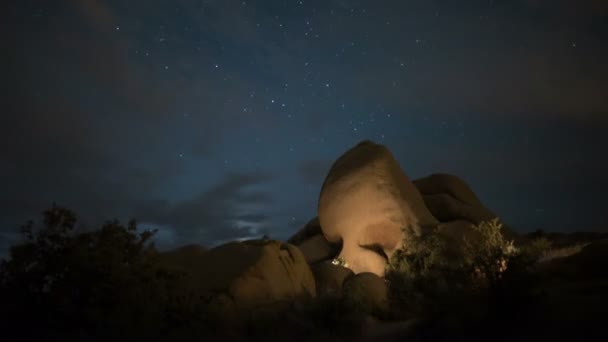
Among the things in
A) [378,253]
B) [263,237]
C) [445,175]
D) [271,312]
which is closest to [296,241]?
[378,253]

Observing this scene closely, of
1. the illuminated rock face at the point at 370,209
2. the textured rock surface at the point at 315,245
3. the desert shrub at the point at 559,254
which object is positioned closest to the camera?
the desert shrub at the point at 559,254

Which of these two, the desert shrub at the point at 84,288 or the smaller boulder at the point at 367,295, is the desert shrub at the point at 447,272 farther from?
the desert shrub at the point at 84,288

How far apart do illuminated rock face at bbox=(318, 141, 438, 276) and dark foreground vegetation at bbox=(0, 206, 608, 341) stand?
10995 millimetres

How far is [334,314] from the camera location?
11.2m

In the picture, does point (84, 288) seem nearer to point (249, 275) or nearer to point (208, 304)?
point (208, 304)

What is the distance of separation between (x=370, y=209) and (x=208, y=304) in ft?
49.4

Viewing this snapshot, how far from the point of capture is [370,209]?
978 inches

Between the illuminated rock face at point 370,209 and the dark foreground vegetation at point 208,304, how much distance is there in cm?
1099

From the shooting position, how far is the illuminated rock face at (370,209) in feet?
77.7

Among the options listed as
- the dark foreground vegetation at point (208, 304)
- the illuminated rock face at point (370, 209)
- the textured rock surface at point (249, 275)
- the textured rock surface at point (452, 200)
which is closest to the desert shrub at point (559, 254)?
the dark foreground vegetation at point (208, 304)

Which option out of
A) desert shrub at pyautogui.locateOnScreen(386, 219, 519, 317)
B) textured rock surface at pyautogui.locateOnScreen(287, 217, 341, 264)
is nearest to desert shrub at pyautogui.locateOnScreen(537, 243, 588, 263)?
desert shrub at pyautogui.locateOnScreen(386, 219, 519, 317)

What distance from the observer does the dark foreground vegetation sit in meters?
6.89

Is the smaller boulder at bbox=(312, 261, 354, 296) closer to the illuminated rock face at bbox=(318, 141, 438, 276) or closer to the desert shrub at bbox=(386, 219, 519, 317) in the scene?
the desert shrub at bbox=(386, 219, 519, 317)

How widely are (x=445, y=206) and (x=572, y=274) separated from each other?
18.4 m
